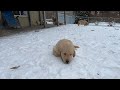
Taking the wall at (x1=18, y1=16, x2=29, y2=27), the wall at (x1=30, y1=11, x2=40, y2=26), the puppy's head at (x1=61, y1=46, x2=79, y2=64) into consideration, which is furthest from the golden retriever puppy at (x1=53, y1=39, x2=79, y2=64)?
the wall at (x1=30, y1=11, x2=40, y2=26)

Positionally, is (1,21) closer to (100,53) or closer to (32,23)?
(32,23)

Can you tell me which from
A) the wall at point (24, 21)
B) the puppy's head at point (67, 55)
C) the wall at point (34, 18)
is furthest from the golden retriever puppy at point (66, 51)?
the wall at point (34, 18)

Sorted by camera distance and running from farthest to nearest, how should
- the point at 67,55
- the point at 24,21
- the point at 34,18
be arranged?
the point at 34,18, the point at 24,21, the point at 67,55

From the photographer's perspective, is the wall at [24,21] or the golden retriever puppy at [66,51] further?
the wall at [24,21]

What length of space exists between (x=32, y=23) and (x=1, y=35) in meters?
5.49

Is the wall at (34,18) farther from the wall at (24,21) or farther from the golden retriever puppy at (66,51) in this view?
the golden retriever puppy at (66,51)

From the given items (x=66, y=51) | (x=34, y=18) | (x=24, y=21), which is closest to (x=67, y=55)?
(x=66, y=51)

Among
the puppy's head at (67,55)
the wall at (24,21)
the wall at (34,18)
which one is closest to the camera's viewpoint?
the puppy's head at (67,55)

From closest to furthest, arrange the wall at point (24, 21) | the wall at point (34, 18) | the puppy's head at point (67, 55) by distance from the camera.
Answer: the puppy's head at point (67, 55), the wall at point (24, 21), the wall at point (34, 18)

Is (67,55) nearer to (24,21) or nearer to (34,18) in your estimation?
(24,21)
